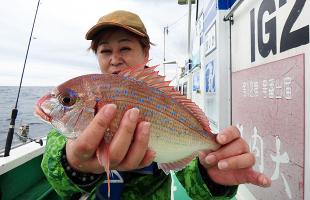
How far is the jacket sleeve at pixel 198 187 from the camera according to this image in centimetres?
176

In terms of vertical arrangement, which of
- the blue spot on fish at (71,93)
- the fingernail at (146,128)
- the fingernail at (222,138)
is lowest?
the fingernail at (222,138)

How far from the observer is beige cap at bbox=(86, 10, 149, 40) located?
6.89 ft

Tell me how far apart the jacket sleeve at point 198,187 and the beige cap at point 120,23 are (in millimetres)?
1060

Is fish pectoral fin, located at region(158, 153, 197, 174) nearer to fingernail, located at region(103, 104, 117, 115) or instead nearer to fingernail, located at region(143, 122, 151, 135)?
fingernail, located at region(143, 122, 151, 135)

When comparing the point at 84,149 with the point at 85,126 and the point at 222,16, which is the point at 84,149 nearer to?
the point at 85,126

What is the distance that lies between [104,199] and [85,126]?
0.75 meters

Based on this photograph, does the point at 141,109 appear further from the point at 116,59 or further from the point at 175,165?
the point at 116,59

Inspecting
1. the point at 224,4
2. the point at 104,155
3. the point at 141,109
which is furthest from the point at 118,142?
the point at 224,4

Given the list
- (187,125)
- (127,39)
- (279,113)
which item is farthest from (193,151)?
(127,39)

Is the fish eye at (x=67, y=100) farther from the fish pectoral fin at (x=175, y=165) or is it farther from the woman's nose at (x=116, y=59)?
the woman's nose at (x=116, y=59)

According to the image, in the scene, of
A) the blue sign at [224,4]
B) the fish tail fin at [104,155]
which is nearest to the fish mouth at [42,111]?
the fish tail fin at [104,155]

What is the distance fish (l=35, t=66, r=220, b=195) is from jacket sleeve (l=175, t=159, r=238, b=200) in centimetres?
39

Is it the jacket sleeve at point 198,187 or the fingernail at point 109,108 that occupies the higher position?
the fingernail at point 109,108

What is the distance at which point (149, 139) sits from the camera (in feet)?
4.52
